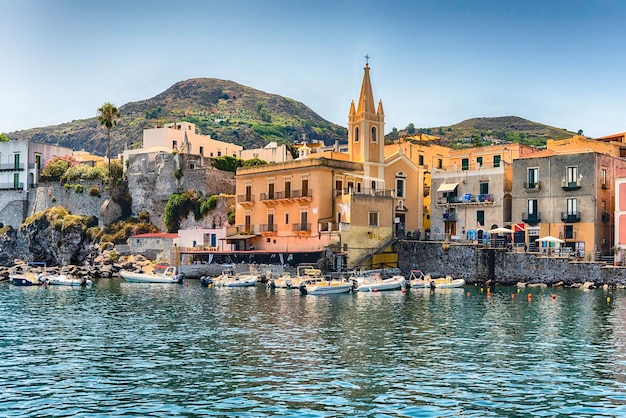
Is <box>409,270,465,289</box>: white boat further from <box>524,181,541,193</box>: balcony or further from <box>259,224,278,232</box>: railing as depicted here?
<box>259,224,278,232</box>: railing

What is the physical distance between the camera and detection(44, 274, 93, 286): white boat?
5800 cm

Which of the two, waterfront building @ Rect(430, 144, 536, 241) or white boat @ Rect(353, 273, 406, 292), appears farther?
waterfront building @ Rect(430, 144, 536, 241)

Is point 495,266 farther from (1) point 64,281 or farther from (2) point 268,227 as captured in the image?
(1) point 64,281

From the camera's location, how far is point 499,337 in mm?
29047

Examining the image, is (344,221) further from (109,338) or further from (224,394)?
(224,394)

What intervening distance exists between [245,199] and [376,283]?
21.4m

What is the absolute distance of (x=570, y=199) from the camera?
188 feet

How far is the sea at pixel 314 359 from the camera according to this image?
18.2 meters

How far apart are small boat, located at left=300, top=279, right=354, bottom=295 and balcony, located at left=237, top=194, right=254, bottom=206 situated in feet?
60.3

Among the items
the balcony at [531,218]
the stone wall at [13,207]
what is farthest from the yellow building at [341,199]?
the stone wall at [13,207]

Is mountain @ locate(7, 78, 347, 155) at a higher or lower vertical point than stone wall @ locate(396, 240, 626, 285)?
higher

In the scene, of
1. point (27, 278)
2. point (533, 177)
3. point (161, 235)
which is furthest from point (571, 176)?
point (27, 278)

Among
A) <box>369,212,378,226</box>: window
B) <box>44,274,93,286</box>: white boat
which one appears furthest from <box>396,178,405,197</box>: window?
<box>44,274,93,286</box>: white boat

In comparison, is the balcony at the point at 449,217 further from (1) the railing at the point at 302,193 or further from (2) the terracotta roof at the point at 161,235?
(2) the terracotta roof at the point at 161,235
